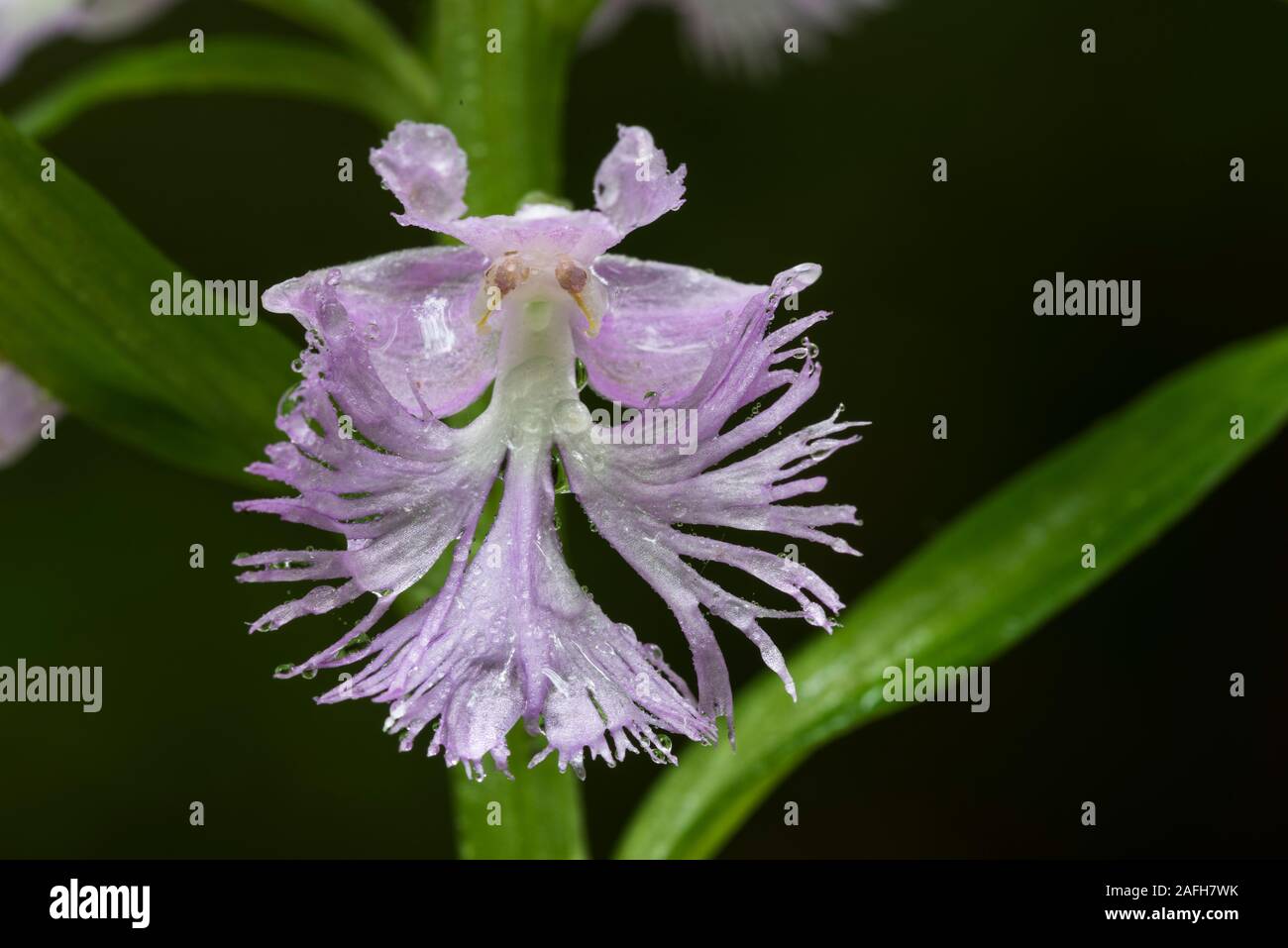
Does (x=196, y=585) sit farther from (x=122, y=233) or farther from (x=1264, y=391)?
(x=1264, y=391)

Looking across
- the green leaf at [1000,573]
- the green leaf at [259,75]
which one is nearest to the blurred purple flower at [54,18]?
the green leaf at [259,75]

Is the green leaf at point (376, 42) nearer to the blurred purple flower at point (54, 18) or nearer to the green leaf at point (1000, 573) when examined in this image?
the blurred purple flower at point (54, 18)

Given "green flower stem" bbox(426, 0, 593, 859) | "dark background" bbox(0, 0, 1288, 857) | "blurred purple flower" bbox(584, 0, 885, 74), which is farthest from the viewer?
"dark background" bbox(0, 0, 1288, 857)

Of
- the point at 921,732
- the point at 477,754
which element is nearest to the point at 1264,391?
the point at 477,754

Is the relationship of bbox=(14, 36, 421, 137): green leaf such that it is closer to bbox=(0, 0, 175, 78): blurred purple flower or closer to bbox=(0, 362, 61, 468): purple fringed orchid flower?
bbox=(0, 0, 175, 78): blurred purple flower

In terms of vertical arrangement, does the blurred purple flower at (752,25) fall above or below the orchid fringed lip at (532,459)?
above

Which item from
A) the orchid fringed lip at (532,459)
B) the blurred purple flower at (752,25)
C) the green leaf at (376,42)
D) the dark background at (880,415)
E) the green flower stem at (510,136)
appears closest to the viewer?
the orchid fringed lip at (532,459)

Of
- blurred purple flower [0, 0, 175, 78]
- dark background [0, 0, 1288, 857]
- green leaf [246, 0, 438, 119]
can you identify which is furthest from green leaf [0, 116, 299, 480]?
dark background [0, 0, 1288, 857]
